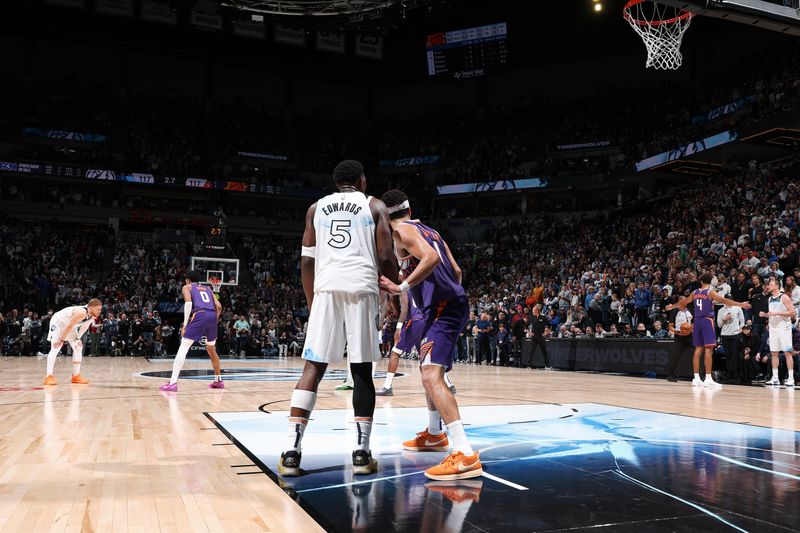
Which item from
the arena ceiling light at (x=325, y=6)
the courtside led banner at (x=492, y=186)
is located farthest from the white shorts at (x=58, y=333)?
the courtside led banner at (x=492, y=186)

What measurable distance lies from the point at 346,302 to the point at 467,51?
1155 inches

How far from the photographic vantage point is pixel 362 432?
13.2ft

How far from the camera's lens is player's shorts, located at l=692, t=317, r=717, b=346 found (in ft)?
37.6

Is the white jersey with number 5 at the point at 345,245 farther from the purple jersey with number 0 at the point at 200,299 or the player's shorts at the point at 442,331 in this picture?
the purple jersey with number 0 at the point at 200,299

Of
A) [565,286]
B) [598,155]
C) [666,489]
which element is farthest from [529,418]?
[598,155]

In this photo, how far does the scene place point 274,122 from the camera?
127 ft

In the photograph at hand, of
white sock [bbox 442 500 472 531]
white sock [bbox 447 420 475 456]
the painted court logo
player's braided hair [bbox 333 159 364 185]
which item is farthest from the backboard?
white sock [bbox 442 500 472 531]

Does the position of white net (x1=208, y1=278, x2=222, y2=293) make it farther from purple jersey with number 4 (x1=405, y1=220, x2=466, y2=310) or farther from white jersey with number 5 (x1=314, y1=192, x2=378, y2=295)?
white jersey with number 5 (x1=314, y1=192, x2=378, y2=295)

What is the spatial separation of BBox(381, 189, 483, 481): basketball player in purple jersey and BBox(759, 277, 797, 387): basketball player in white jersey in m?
8.81

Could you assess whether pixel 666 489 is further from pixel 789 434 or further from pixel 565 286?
pixel 565 286

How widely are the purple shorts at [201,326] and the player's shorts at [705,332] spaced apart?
8.36 metres

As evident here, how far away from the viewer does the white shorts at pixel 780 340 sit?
1124 cm

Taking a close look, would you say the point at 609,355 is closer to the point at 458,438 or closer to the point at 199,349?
the point at 458,438

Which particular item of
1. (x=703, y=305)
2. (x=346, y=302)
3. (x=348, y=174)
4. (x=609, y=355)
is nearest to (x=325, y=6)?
(x=609, y=355)
